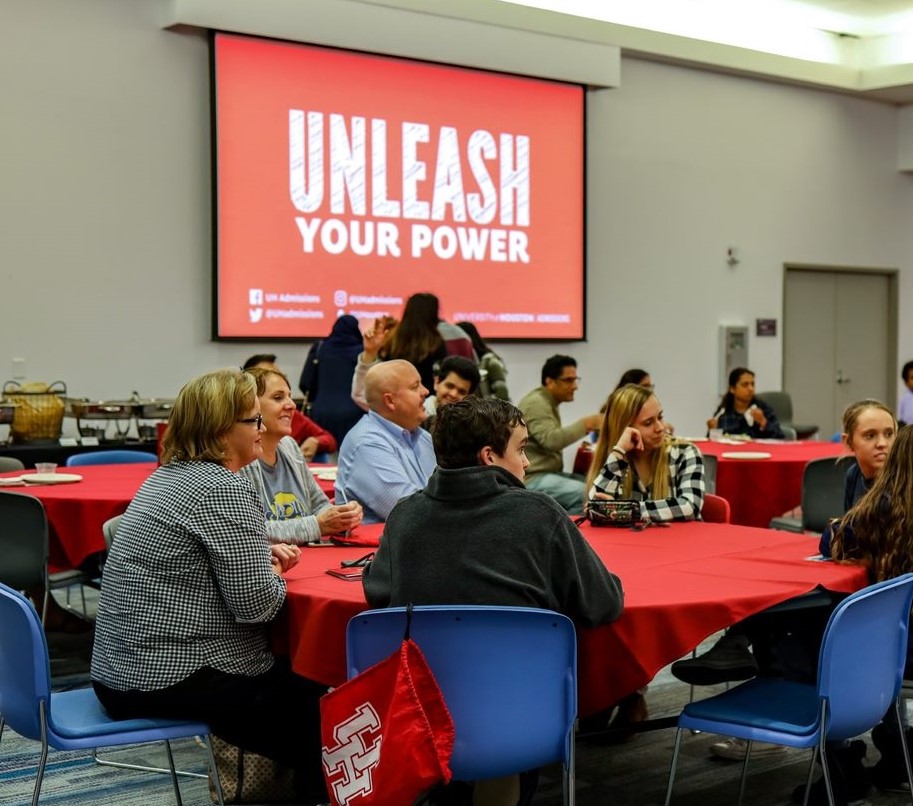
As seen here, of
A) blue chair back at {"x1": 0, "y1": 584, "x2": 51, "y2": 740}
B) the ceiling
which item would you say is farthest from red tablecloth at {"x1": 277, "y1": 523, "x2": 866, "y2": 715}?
the ceiling

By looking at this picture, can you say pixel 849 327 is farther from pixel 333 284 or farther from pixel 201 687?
pixel 201 687

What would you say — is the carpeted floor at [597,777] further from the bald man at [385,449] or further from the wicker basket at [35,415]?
the wicker basket at [35,415]

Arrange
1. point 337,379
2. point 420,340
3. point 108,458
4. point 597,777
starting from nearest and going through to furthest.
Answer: point 597,777 → point 108,458 → point 420,340 → point 337,379

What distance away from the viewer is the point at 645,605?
111 inches

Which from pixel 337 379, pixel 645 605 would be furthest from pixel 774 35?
pixel 645 605

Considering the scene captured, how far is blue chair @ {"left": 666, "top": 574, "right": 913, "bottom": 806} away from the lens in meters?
2.76

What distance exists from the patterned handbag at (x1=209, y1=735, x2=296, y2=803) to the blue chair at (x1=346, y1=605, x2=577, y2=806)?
3.39 feet

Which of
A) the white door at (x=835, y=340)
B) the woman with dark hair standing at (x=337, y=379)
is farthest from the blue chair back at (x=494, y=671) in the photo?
the white door at (x=835, y=340)

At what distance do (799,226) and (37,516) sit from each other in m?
9.20

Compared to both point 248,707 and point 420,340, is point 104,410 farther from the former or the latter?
point 248,707

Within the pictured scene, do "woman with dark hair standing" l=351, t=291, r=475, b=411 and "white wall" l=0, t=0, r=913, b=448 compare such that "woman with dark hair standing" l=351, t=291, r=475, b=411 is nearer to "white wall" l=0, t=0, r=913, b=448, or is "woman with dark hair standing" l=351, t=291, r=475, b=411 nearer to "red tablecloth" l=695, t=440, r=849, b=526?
"red tablecloth" l=695, t=440, r=849, b=526

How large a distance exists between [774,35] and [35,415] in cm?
767

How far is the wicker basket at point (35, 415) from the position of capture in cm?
688

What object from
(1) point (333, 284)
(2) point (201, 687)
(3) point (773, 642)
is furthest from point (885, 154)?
(2) point (201, 687)
